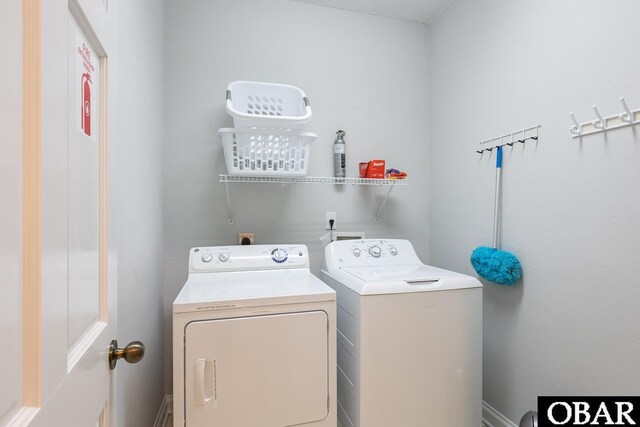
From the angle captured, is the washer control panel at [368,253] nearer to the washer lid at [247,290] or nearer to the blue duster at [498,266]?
the washer lid at [247,290]

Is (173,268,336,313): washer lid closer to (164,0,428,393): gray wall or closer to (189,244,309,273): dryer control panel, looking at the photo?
(189,244,309,273): dryer control panel

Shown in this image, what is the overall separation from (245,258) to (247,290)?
1.32 feet

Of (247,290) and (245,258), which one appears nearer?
(247,290)

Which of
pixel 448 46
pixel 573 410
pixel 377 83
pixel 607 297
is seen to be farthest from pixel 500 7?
pixel 573 410

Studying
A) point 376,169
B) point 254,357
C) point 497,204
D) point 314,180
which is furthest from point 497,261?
point 254,357

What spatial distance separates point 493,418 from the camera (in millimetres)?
1821

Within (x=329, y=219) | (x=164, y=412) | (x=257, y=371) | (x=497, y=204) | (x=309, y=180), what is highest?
(x=309, y=180)

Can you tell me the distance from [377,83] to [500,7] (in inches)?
33.0

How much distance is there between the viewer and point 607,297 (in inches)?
50.1

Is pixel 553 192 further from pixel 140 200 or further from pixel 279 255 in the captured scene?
pixel 140 200

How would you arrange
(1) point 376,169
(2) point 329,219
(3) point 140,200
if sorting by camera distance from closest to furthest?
(3) point 140,200, (1) point 376,169, (2) point 329,219

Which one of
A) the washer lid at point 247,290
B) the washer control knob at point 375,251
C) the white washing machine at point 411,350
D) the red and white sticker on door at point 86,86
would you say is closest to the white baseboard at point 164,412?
the washer lid at point 247,290

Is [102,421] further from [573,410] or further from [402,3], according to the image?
[402,3]

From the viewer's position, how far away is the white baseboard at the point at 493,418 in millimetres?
1735
